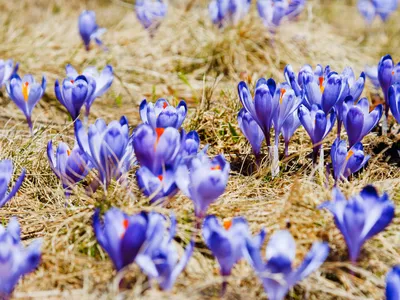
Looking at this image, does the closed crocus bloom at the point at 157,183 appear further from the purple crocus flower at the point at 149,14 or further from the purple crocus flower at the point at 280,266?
the purple crocus flower at the point at 149,14

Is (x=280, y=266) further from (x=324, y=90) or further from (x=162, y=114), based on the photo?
(x=324, y=90)

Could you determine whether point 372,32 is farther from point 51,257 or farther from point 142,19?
point 51,257

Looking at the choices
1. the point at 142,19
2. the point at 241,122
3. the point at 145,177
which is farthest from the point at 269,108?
the point at 142,19

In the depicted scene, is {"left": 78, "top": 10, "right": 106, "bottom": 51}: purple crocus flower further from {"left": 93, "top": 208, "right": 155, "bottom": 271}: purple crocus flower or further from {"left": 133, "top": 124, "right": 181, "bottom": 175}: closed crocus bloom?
{"left": 93, "top": 208, "right": 155, "bottom": 271}: purple crocus flower

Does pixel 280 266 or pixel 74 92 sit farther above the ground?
pixel 280 266

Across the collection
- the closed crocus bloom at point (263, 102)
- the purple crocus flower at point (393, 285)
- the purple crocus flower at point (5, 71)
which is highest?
the closed crocus bloom at point (263, 102)

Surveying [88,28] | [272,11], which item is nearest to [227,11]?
[272,11]

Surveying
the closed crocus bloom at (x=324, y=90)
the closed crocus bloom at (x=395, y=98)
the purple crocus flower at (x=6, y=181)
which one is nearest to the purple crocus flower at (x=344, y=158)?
the closed crocus bloom at (x=324, y=90)
